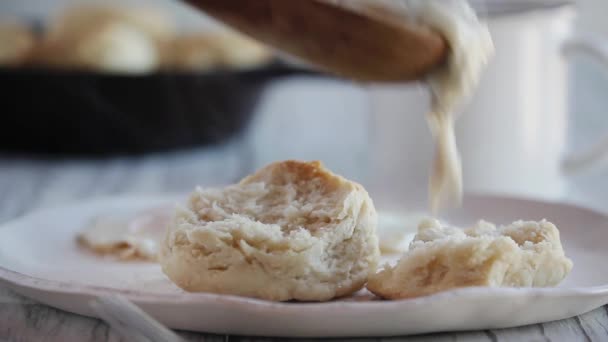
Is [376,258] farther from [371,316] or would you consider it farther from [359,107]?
[359,107]

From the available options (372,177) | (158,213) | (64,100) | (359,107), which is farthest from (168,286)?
(359,107)

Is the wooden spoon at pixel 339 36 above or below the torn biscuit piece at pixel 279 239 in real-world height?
above

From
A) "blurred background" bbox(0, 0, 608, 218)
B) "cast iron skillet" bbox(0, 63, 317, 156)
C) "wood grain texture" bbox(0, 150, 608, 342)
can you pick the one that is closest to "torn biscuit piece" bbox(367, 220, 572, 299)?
"wood grain texture" bbox(0, 150, 608, 342)

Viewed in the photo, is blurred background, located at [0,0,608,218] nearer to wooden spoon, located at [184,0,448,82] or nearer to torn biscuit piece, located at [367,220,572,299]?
wooden spoon, located at [184,0,448,82]

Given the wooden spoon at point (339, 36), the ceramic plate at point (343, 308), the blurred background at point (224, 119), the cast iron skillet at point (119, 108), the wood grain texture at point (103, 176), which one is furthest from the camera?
the cast iron skillet at point (119, 108)

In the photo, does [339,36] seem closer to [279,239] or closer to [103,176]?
[279,239]

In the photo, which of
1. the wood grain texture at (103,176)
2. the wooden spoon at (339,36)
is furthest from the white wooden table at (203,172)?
the wooden spoon at (339,36)

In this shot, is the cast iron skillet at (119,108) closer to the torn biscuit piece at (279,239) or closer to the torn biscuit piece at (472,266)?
the torn biscuit piece at (279,239)

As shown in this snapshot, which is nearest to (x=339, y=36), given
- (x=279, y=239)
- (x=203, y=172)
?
(x=279, y=239)
